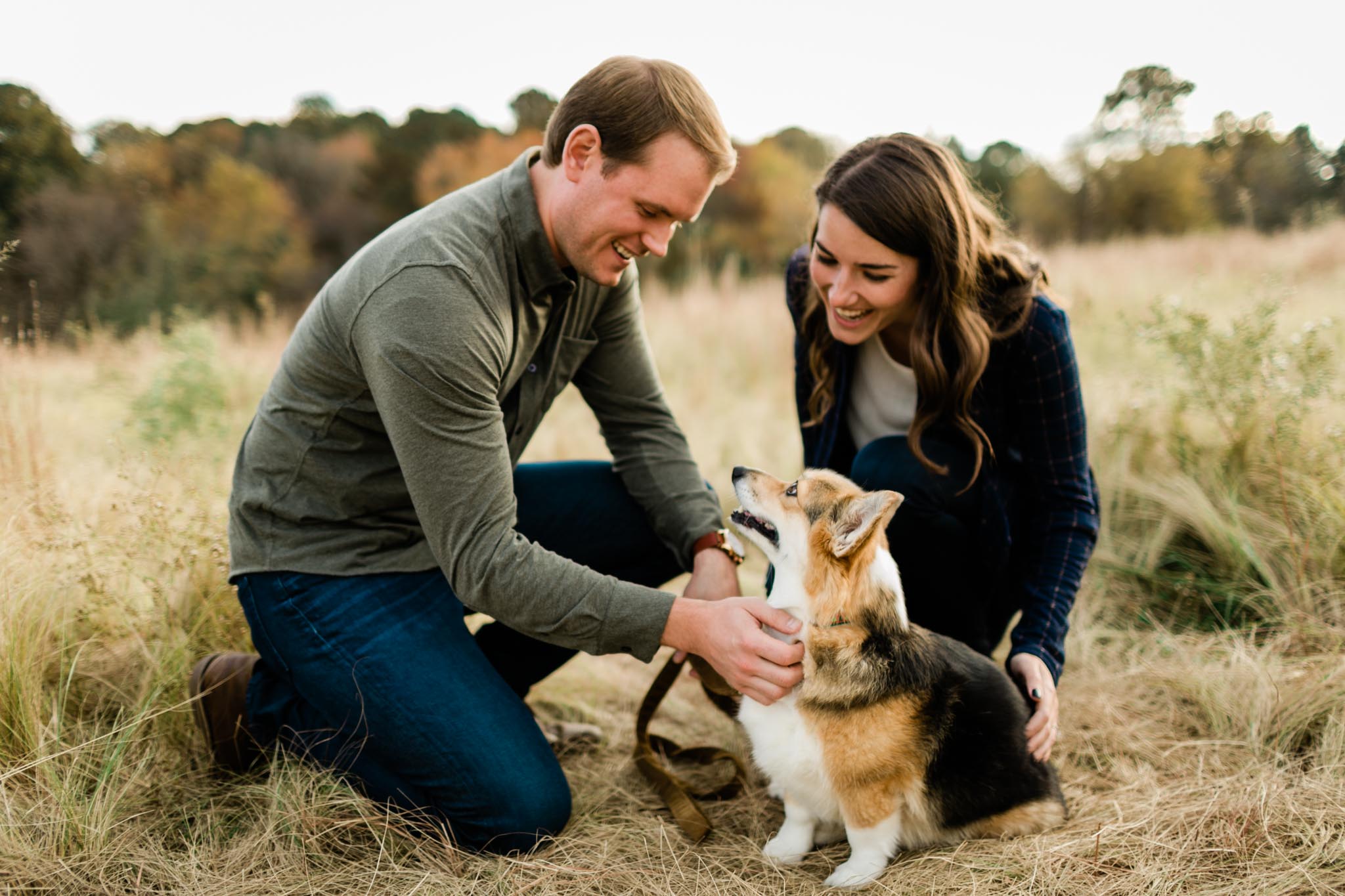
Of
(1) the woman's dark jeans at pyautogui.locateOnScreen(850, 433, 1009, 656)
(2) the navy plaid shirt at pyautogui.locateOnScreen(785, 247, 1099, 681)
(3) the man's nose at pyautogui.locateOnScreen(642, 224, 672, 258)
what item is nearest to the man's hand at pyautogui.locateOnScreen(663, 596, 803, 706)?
(1) the woman's dark jeans at pyautogui.locateOnScreen(850, 433, 1009, 656)

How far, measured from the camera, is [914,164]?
98.6 inches

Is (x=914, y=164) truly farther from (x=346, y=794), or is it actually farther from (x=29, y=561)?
(x=29, y=561)

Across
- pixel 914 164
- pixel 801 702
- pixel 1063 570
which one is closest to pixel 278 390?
pixel 801 702

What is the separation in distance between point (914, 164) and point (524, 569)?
64.5 inches

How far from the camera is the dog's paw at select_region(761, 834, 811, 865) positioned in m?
2.30

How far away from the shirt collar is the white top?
1.21 m

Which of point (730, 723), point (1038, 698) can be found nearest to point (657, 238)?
point (1038, 698)

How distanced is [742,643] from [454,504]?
808 millimetres

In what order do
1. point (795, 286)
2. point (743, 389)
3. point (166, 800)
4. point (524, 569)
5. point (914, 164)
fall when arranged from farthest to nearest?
point (743, 389) → point (795, 286) → point (914, 164) → point (166, 800) → point (524, 569)

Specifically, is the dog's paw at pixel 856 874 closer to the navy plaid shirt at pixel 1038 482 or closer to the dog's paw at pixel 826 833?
the dog's paw at pixel 826 833

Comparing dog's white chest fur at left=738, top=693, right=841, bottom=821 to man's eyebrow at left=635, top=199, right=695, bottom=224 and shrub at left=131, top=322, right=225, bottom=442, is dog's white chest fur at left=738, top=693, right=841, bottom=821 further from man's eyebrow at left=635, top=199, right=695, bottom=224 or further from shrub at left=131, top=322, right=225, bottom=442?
shrub at left=131, top=322, right=225, bottom=442

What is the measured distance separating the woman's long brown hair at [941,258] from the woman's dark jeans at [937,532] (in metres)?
0.06

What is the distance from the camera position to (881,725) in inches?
83.6

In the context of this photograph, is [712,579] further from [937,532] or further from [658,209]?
[658,209]
